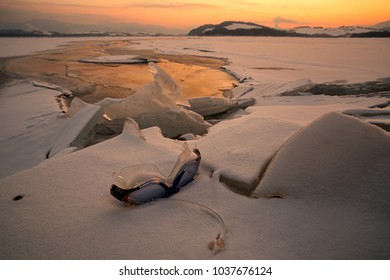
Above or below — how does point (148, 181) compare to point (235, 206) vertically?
above

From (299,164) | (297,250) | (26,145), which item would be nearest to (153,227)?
(297,250)

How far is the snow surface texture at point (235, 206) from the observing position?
3.88 feet

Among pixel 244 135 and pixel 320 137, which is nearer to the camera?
pixel 320 137

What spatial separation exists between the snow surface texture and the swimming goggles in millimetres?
52

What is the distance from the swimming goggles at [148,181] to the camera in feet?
4.75

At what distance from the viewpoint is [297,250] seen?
1.16 m

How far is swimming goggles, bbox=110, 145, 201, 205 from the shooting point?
145 cm

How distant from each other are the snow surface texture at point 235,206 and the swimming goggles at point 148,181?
5 cm

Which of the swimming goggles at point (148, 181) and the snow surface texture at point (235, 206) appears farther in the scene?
the swimming goggles at point (148, 181)

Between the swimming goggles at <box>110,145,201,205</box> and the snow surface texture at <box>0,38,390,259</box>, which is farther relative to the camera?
the swimming goggles at <box>110,145,201,205</box>

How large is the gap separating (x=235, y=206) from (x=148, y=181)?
51 centimetres

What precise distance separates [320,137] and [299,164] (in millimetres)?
252

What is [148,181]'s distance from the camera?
4.81 ft
